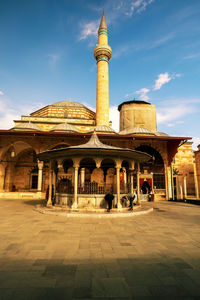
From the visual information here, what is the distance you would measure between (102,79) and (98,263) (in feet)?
76.3

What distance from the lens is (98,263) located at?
3156 millimetres

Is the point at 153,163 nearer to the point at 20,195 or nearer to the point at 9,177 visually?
the point at 20,195

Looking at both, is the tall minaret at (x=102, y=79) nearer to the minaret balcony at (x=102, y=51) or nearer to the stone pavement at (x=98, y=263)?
the minaret balcony at (x=102, y=51)

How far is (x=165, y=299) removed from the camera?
2152 mm

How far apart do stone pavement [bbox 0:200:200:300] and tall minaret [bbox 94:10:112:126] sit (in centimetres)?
1892

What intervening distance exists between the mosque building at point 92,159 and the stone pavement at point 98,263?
11.8 ft

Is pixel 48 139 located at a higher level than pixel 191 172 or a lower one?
higher

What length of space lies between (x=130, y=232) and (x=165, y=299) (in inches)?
119

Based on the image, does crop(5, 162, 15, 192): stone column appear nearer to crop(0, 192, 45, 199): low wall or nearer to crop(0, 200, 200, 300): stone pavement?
crop(0, 192, 45, 199): low wall

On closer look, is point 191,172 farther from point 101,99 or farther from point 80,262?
point 80,262

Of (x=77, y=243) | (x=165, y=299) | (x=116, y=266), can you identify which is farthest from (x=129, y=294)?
(x=77, y=243)

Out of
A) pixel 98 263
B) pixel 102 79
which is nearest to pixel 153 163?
pixel 102 79

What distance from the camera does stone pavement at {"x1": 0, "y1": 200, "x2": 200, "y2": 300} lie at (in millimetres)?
2322

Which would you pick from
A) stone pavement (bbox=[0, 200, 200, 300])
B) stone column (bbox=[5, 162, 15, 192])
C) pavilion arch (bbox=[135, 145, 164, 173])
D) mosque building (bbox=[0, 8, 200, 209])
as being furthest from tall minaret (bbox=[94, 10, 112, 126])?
stone pavement (bbox=[0, 200, 200, 300])
